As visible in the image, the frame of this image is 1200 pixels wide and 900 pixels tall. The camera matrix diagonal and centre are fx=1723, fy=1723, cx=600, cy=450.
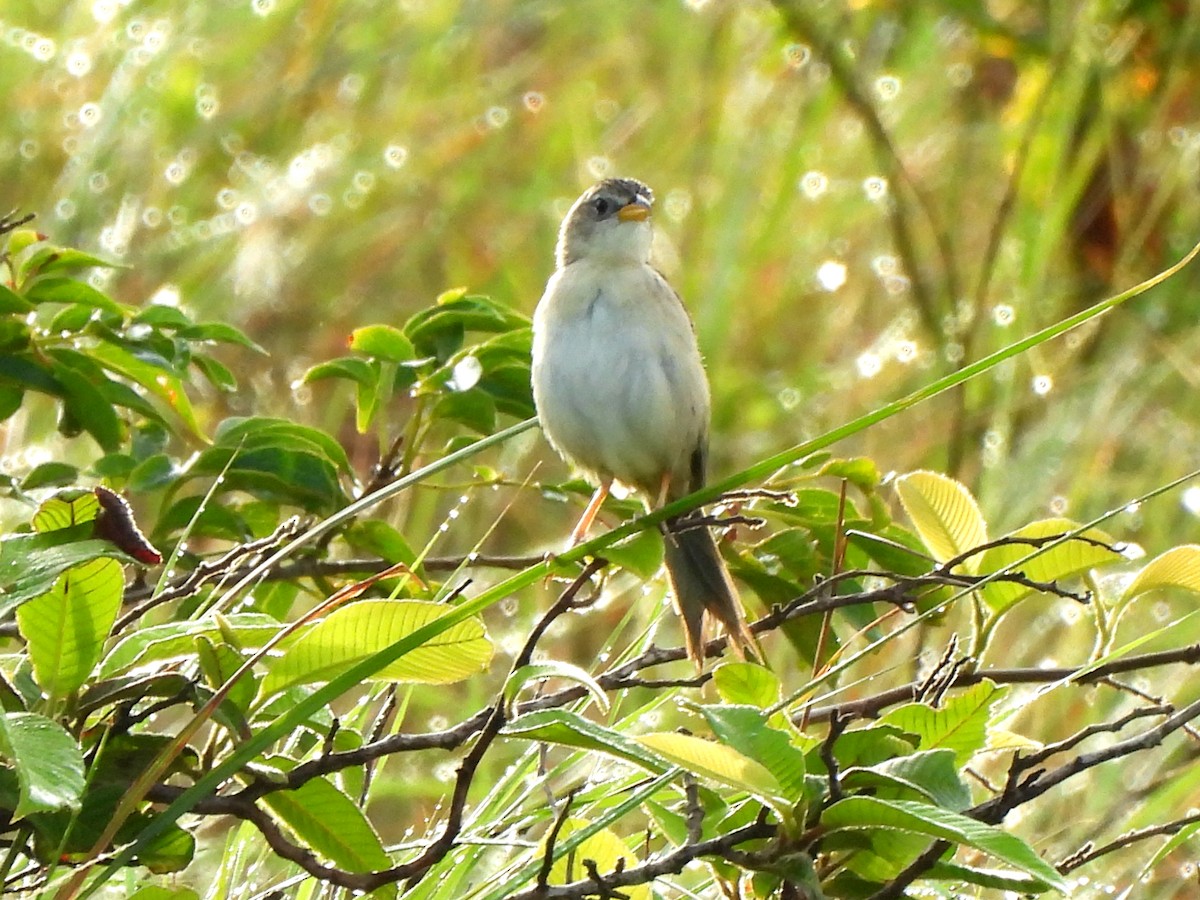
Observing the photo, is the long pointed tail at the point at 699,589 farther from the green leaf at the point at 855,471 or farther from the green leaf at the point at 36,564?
the green leaf at the point at 36,564

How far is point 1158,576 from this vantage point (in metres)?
1.62

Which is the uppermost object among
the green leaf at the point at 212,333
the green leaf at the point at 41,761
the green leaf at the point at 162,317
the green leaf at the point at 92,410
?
the green leaf at the point at 162,317

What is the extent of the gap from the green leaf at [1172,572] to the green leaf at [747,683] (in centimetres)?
39

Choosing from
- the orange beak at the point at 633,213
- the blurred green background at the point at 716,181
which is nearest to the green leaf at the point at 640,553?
the orange beak at the point at 633,213

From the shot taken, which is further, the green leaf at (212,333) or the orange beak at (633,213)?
the orange beak at (633,213)

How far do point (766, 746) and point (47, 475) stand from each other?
0.98 m

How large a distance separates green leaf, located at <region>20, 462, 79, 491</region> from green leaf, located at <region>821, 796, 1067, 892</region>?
3.35 ft

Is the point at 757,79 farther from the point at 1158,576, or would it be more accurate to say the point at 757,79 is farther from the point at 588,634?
the point at 1158,576

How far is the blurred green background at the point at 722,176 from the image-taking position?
414cm

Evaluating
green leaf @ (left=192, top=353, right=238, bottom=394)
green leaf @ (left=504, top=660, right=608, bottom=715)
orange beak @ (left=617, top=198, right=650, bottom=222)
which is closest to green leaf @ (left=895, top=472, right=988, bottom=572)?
green leaf @ (left=504, top=660, right=608, bottom=715)

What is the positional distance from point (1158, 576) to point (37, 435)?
2.73 m

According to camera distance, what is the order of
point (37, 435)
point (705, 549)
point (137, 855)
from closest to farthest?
point (137, 855), point (705, 549), point (37, 435)

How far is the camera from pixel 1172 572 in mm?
1611

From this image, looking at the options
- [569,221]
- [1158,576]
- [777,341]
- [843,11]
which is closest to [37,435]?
[569,221]
